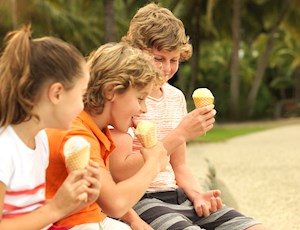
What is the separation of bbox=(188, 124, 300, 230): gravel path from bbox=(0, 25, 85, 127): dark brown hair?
443 cm

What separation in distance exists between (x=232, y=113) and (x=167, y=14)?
88.2ft

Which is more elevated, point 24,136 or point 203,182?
point 24,136

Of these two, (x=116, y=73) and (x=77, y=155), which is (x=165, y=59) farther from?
(x=77, y=155)

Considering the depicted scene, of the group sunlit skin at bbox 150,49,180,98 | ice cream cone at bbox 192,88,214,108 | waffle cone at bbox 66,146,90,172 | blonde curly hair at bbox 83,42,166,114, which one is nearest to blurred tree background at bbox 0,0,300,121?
sunlit skin at bbox 150,49,180,98

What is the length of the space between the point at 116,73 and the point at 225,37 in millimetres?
30824

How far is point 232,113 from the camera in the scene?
98.8 feet

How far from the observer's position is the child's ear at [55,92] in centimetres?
224

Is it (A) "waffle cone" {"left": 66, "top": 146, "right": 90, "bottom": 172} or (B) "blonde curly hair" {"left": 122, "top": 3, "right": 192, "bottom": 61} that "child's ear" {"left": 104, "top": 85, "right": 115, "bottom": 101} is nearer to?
(A) "waffle cone" {"left": 66, "top": 146, "right": 90, "bottom": 172}

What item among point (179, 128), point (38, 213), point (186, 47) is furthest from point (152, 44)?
point (38, 213)

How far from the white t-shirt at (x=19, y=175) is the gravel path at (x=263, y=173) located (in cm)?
431

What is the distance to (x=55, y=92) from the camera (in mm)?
2242

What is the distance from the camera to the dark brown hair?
2.22 metres

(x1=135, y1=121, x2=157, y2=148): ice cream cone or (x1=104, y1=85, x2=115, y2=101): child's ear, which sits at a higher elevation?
(x1=104, y1=85, x2=115, y2=101): child's ear

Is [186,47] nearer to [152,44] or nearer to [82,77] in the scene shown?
[152,44]
